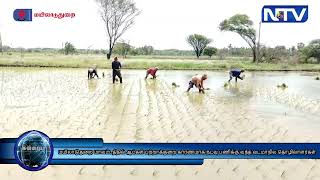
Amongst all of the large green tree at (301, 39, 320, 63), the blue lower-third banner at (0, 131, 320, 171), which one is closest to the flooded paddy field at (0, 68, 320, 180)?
the blue lower-third banner at (0, 131, 320, 171)

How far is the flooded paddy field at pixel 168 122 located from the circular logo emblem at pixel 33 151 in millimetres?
821

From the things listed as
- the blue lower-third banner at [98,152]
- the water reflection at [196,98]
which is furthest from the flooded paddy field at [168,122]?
the blue lower-third banner at [98,152]

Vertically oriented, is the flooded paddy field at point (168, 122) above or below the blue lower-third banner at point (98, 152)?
below

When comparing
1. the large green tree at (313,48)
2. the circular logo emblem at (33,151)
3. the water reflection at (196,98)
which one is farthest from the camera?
the water reflection at (196,98)

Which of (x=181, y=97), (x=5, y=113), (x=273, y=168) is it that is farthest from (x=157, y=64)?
(x=273, y=168)

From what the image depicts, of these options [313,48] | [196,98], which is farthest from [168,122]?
[196,98]

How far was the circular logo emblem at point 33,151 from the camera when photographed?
3072 mm

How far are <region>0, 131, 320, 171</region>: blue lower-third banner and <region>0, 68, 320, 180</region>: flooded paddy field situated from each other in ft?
2.59

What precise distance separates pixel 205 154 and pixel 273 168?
146cm

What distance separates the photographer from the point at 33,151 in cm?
313

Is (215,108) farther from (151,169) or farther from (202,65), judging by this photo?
(202,65)

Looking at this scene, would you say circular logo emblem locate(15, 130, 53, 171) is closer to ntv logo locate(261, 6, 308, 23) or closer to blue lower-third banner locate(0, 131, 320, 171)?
blue lower-third banner locate(0, 131, 320, 171)

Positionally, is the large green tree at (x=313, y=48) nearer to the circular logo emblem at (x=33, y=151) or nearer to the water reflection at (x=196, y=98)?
the water reflection at (x=196, y=98)

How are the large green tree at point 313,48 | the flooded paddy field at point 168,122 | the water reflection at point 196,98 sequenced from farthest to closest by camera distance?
the water reflection at point 196,98 → the large green tree at point 313,48 → the flooded paddy field at point 168,122
